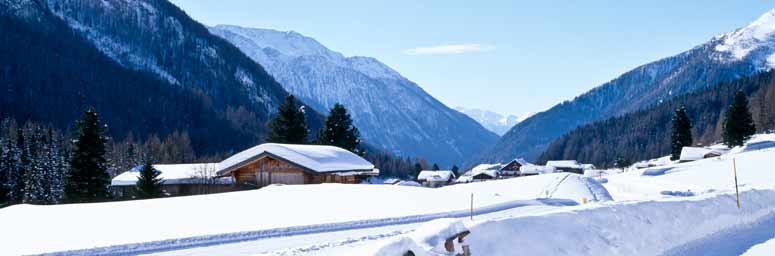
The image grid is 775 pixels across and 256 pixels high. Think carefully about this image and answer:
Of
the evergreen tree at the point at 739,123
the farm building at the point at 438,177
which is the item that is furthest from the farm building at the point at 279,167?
the farm building at the point at 438,177

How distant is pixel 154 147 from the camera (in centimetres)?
11369

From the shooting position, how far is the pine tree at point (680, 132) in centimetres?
7912

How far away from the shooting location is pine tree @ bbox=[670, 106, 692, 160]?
7912cm

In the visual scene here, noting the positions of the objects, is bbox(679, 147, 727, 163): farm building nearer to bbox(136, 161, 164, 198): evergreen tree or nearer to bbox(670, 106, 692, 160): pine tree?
bbox(670, 106, 692, 160): pine tree

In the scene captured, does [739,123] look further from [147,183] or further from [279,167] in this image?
[147,183]

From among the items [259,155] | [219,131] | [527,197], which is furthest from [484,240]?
[219,131]

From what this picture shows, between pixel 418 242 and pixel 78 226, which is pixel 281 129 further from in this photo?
pixel 418 242

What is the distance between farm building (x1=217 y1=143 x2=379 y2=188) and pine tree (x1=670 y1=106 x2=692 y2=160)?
192ft

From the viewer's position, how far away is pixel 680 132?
81.9 m

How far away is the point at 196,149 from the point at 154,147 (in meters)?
42.7

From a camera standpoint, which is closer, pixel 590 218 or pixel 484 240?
pixel 484 240

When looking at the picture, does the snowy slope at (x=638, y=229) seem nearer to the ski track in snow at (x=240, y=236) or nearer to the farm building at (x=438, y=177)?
the ski track in snow at (x=240, y=236)

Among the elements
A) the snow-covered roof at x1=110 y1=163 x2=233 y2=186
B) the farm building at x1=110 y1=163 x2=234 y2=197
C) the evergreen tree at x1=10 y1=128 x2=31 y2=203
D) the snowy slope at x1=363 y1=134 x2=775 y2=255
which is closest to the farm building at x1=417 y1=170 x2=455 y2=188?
the snow-covered roof at x1=110 y1=163 x2=233 y2=186

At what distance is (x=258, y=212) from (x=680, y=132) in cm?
7515
